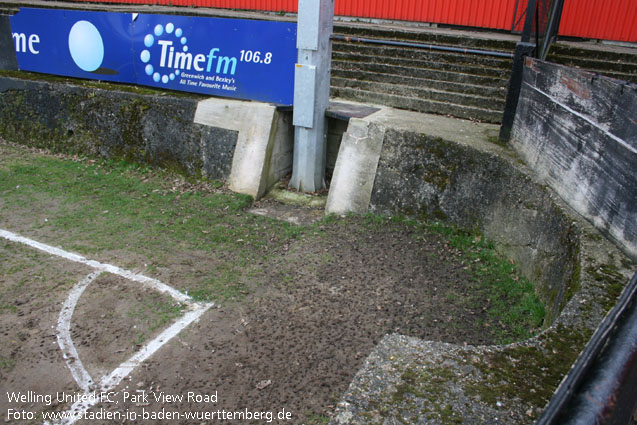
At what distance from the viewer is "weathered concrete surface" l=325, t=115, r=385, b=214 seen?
22.8ft

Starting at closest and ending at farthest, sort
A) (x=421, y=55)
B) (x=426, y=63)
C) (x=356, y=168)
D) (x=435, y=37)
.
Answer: (x=356, y=168) < (x=426, y=63) < (x=421, y=55) < (x=435, y=37)

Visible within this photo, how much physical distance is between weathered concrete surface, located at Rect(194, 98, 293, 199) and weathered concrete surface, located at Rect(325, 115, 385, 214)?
1210mm

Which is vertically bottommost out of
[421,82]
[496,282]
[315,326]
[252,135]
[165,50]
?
[315,326]

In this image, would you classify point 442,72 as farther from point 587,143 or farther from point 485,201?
point 587,143

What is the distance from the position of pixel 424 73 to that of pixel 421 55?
0.49m

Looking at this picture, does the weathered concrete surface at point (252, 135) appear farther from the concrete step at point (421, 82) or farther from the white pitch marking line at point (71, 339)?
the white pitch marking line at point (71, 339)

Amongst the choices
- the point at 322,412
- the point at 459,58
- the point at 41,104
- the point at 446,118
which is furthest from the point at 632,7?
the point at 41,104

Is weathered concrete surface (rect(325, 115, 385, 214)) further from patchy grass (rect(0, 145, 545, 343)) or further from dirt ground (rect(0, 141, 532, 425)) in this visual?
dirt ground (rect(0, 141, 532, 425))

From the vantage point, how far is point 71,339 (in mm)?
4406

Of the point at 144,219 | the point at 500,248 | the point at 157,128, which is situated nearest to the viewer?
the point at 500,248

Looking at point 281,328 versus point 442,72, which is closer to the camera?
point 281,328

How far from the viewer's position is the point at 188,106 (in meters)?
7.99

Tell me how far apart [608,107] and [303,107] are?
167 inches

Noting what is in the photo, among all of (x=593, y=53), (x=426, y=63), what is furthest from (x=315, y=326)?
(x=593, y=53)
